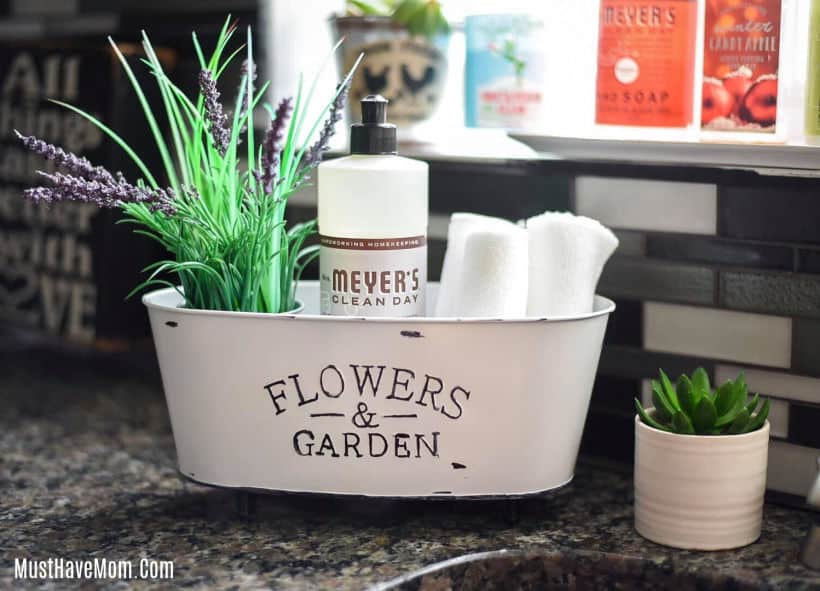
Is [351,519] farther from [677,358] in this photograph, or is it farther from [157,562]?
[677,358]

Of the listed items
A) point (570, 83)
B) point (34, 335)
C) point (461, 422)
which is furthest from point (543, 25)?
point (34, 335)

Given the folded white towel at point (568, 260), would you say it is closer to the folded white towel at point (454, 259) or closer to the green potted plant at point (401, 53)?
the folded white towel at point (454, 259)

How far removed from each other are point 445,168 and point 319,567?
17.8 inches

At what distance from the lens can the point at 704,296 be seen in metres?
0.90

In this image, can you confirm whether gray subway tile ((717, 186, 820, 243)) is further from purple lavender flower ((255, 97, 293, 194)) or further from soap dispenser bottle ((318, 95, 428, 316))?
purple lavender flower ((255, 97, 293, 194))

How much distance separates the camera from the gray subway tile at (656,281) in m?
0.90

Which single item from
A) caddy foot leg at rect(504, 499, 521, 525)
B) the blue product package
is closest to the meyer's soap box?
caddy foot leg at rect(504, 499, 521, 525)

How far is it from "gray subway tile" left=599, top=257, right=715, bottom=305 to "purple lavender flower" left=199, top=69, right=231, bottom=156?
0.37 metres

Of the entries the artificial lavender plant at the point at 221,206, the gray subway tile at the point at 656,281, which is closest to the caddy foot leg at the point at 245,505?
the artificial lavender plant at the point at 221,206

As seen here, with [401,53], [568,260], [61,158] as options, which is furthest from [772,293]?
[61,158]

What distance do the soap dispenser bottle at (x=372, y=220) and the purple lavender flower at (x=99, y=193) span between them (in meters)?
0.12

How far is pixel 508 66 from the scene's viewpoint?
1015 mm

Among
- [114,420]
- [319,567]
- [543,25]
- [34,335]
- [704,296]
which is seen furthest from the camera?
[34,335]

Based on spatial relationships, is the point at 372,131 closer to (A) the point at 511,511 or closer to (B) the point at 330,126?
(B) the point at 330,126
